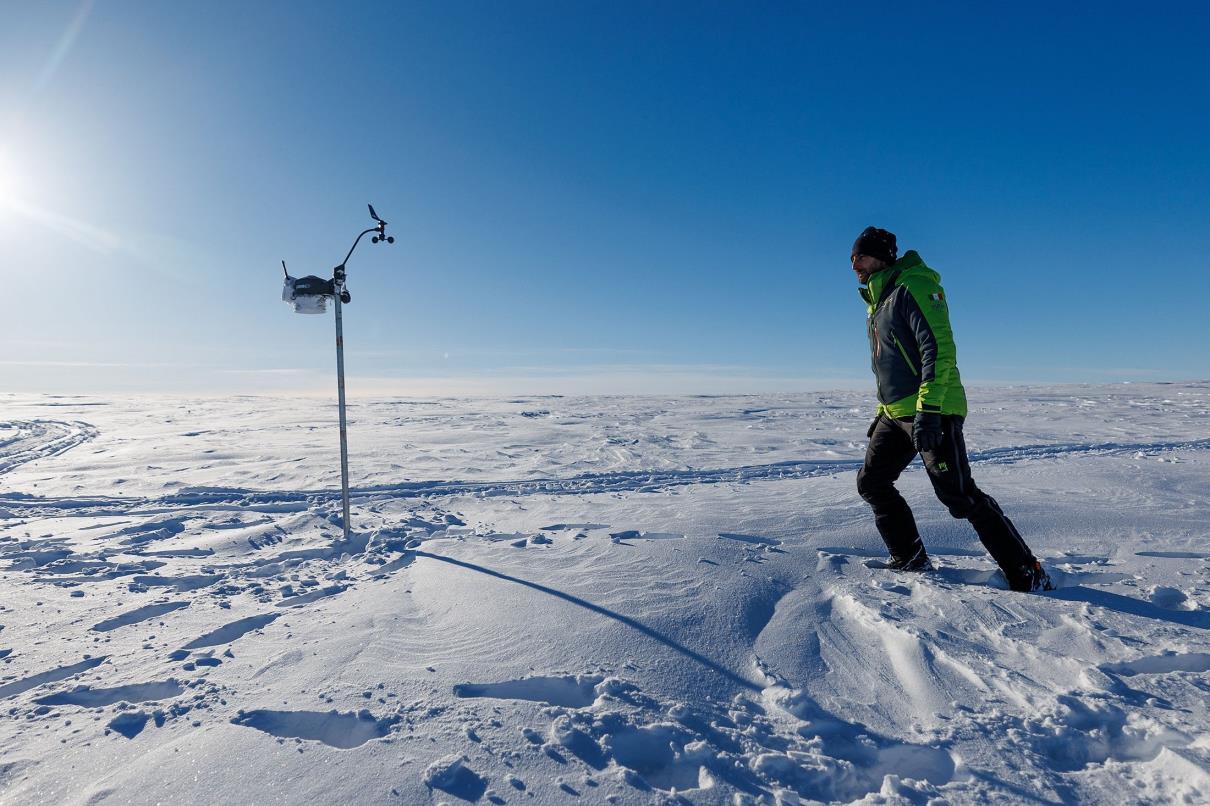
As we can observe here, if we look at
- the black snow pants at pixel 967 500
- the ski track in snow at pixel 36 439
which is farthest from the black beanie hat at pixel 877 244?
the ski track in snow at pixel 36 439

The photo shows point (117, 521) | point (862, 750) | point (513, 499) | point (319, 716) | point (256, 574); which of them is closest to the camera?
point (862, 750)

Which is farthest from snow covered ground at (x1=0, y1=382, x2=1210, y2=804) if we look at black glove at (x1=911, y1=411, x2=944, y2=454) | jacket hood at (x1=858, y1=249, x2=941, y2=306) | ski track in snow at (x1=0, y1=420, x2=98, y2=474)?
ski track in snow at (x1=0, y1=420, x2=98, y2=474)

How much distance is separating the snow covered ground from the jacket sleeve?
1.12 meters

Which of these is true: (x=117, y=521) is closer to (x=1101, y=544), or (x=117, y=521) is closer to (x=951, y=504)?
(x=951, y=504)

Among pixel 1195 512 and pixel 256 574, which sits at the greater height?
pixel 1195 512

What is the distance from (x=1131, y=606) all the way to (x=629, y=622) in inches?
103

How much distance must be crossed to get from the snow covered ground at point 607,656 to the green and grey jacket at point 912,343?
1.10 metres

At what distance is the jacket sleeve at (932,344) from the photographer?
290cm

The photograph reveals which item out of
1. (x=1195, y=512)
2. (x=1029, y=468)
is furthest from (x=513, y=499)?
(x=1029, y=468)

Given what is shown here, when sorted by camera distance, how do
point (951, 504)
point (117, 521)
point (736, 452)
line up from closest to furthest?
point (951, 504) < point (117, 521) < point (736, 452)

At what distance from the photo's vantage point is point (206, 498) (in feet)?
22.1

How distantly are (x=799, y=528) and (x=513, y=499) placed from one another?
348 cm

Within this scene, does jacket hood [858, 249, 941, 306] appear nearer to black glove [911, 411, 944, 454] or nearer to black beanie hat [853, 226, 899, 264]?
black beanie hat [853, 226, 899, 264]

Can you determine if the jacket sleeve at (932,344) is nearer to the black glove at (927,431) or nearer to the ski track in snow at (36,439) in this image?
the black glove at (927,431)
